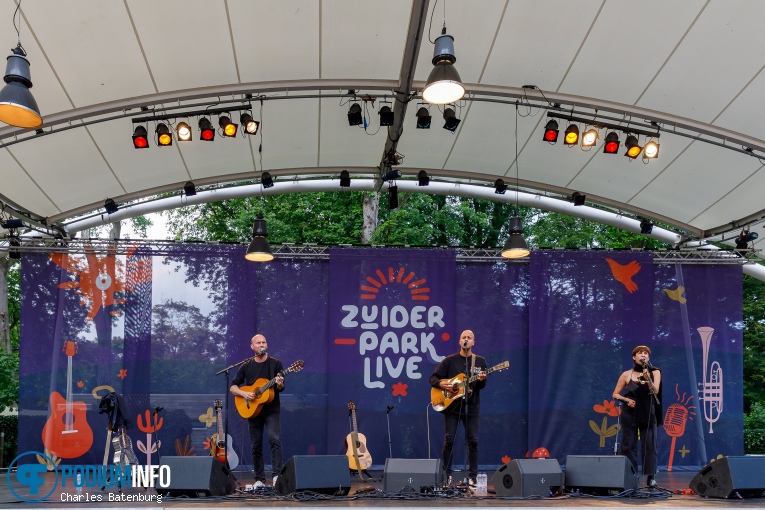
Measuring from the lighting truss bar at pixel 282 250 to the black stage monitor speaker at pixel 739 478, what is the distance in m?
4.22

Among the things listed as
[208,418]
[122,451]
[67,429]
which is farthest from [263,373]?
[67,429]

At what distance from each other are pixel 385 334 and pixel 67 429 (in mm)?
4251

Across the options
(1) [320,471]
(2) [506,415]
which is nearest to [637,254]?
(2) [506,415]

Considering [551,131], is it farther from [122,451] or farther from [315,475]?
[122,451]

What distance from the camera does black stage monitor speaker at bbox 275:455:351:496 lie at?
5578 millimetres

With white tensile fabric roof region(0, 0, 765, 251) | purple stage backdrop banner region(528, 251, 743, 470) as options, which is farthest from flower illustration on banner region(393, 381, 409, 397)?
white tensile fabric roof region(0, 0, 765, 251)

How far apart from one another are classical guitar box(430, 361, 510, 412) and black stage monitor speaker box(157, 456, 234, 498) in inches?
93.6

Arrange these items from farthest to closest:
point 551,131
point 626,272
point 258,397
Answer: point 626,272, point 551,131, point 258,397

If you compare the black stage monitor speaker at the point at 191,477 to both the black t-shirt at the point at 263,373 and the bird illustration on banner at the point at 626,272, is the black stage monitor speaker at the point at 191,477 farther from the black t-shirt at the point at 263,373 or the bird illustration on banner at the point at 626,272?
the bird illustration on banner at the point at 626,272

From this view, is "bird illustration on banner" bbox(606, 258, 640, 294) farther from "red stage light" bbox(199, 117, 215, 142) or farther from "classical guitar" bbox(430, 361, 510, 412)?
"red stage light" bbox(199, 117, 215, 142)

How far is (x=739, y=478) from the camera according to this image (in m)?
5.73

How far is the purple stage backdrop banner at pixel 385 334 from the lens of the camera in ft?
29.6

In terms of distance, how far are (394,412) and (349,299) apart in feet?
5.35

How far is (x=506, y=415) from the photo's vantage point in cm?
932
